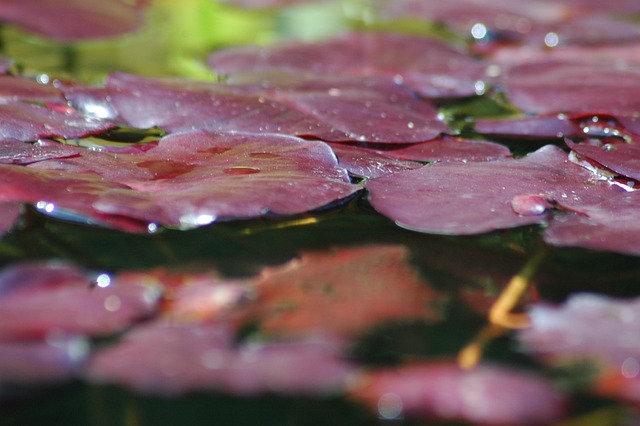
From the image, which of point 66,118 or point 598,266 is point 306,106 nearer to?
point 66,118

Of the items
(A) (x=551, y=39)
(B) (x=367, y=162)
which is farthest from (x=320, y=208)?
(A) (x=551, y=39)

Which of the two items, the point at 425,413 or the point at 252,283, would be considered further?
the point at 252,283

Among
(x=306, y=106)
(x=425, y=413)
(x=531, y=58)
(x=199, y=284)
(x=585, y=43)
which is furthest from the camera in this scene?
(x=585, y=43)

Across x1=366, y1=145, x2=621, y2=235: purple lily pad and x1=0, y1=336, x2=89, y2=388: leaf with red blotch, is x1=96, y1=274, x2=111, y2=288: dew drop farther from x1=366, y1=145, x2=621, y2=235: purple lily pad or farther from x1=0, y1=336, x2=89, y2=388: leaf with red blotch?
x1=366, y1=145, x2=621, y2=235: purple lily pad

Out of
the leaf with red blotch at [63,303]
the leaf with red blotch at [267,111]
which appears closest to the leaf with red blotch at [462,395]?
the leaf with red blotch at [63,303]

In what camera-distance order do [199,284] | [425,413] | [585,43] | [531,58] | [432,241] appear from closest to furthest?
[425,413] → [199,284] → [432,241] → [531,58] → [585,43]

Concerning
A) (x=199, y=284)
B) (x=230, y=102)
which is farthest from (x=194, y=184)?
(x=230, y=102)

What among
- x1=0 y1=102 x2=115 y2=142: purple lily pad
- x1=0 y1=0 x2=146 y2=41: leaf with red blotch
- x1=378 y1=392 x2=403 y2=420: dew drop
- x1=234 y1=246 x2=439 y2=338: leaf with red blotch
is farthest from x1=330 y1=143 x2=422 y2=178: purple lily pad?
x1=0 y1=0 x2=146 y2=41: leaf with red blotch
